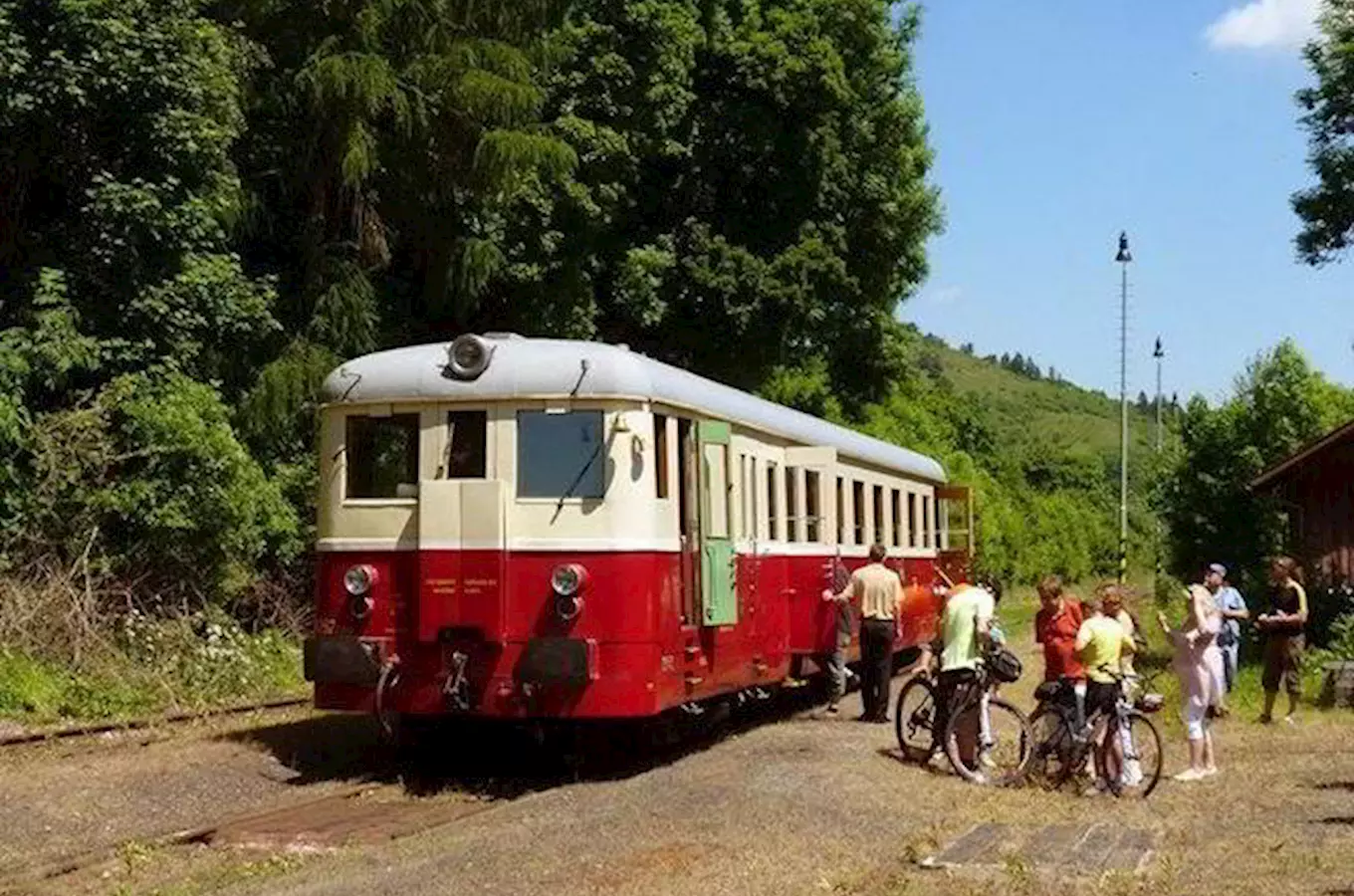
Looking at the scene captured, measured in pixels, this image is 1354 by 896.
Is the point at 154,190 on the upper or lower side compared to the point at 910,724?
upper

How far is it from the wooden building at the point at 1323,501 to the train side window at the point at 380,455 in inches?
735

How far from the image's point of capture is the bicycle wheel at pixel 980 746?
13625 mm

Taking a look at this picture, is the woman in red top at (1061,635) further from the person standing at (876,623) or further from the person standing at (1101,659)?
the person standing at (876,623)

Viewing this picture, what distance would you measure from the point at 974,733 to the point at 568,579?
3409mm

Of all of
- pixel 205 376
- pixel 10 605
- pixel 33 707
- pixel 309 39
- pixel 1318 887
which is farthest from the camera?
pixel 309 39

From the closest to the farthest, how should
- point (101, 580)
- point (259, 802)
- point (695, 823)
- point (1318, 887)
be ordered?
1. point (1318, 887)
2. point (695, 823)
3. point (259, 802)
4. point (101, 580)

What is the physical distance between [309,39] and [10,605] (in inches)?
374

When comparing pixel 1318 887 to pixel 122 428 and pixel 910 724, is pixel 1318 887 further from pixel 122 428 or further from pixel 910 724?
pixel 122 428

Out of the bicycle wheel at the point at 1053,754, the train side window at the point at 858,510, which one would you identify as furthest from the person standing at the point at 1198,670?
the train side window at the point at 858,510

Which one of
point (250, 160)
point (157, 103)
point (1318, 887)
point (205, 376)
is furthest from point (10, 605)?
point (1318, 887)

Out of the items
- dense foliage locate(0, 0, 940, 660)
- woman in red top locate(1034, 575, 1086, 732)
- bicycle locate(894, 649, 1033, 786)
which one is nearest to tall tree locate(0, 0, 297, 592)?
dense foliage locate(0, 0, 940, 660)

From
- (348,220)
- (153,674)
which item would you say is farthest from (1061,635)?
(348,220)

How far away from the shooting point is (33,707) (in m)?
17.0

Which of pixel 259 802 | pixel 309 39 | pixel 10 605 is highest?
pixel 309 39
